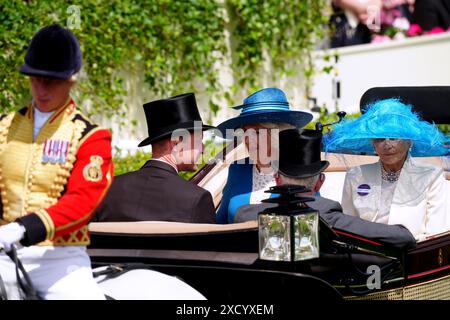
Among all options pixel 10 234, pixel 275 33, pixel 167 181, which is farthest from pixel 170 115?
pixel 275 33

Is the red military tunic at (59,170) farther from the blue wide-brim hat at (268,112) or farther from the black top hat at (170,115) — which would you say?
the blue wide-brim hat at (268,112)

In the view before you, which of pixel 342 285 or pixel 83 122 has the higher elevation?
pixel 83 122

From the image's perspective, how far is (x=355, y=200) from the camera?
16.3 feet

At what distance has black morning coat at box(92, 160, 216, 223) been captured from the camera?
168 inches

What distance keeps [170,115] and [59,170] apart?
1568mm

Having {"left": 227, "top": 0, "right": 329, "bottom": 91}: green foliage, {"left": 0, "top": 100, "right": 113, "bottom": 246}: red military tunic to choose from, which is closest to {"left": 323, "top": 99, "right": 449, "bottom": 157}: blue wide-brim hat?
{"left": 0, "top": 100, "right": 113, "bottom": 246}: red military tunic

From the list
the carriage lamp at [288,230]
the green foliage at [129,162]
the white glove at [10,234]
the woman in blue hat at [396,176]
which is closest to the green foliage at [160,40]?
the green foliage at [129,162]

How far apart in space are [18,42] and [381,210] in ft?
13.6

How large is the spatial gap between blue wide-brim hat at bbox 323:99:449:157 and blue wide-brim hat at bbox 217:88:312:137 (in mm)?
200

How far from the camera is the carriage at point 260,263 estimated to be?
11.9 feet

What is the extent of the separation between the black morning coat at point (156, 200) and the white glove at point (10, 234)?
1.34m
